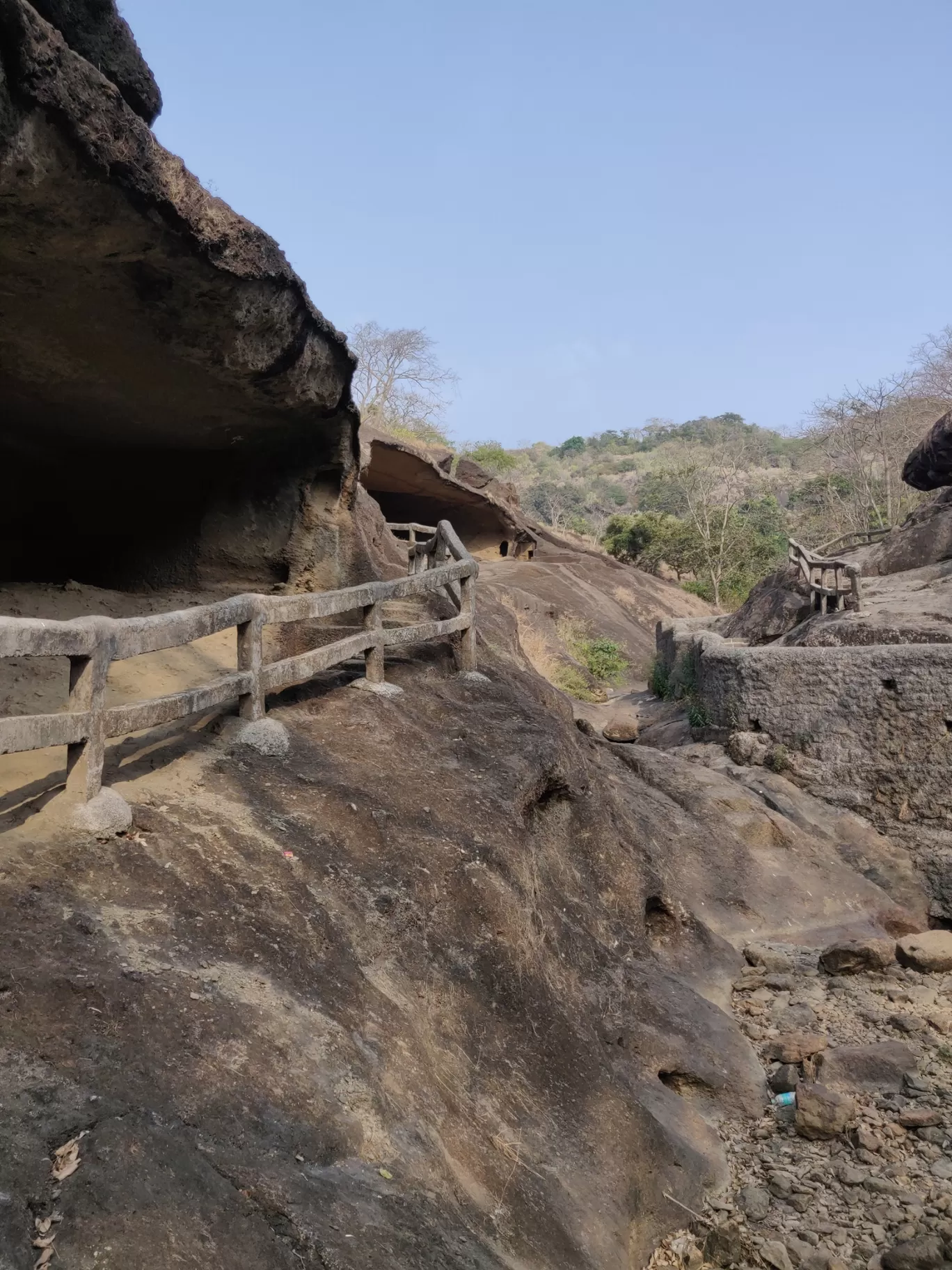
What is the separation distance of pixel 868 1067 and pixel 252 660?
4146 mm

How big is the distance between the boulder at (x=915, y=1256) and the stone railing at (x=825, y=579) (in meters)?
10.6

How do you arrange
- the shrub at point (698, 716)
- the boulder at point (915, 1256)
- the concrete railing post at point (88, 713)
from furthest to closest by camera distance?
1. the shrub at point (698, 716)
2. the boulder at point (915, 1256)
3. the concrete railing post at point (88, 713)

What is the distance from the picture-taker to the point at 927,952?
22.4ft

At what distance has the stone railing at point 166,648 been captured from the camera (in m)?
3.04

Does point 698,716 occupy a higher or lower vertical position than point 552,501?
lower

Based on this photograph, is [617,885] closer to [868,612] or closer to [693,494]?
[868,612]

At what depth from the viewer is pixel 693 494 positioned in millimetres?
35188

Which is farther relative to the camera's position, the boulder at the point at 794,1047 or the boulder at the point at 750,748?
the boulder at the point at 750,748

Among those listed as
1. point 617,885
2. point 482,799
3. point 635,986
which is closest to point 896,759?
point 617,885

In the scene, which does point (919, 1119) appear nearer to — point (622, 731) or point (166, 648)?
point (166, 648)

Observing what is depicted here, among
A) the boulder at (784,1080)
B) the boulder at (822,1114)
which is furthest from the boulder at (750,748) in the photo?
the boulder at (822,1114)

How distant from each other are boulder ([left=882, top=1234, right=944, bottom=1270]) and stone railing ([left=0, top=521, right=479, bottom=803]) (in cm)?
356

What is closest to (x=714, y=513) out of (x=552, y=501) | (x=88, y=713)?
(x=552, y=501)

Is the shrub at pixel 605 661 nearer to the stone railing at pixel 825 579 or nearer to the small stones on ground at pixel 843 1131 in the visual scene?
the stone railing at pixel 825 579
